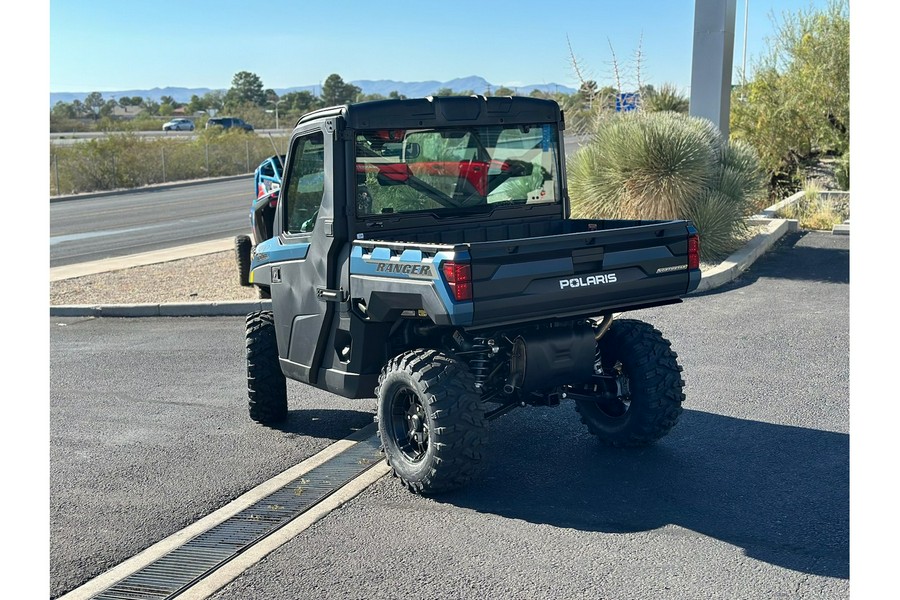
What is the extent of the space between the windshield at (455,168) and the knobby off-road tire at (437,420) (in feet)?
3.64

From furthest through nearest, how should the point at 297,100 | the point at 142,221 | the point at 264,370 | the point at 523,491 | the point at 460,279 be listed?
the point at 297,100
the point at 142,221
the point at 264,370
the point at 523,491
the point at 460,279

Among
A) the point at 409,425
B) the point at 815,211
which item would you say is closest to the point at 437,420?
the point at 409,425

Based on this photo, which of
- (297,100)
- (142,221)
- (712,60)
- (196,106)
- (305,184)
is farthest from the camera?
(196,106)

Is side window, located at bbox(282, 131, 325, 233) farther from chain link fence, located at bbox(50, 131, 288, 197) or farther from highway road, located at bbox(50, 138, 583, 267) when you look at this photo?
chain link fence, located at bbox(50, 131, 288, 197)

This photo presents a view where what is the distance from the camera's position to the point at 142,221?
Result: 25953 millimetres

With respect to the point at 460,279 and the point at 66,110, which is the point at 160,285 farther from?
the point at 66,110

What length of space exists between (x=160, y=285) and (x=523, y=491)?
940 centimetres

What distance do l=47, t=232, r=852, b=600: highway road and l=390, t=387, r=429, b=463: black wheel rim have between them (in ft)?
0.96

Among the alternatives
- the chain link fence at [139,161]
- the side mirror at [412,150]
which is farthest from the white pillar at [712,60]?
the chain link fence at [139,161]

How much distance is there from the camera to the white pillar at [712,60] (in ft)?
57.4

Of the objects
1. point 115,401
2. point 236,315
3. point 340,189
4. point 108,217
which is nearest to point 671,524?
point 340,189

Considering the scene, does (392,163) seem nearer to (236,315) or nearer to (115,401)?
(115,401)

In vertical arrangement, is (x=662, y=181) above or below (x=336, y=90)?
below

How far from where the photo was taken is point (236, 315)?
39.1 feet
